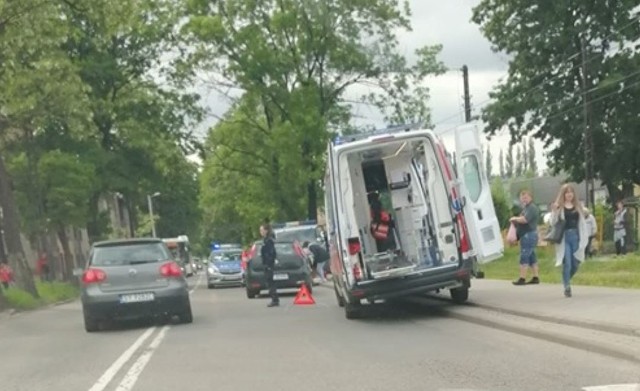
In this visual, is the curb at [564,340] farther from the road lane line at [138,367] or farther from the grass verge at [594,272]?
the road lane line at [138,367]

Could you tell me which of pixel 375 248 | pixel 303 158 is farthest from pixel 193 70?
pixel 375 248

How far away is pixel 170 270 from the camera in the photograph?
16406mm

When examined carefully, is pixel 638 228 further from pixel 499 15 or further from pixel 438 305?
pixel 438 305

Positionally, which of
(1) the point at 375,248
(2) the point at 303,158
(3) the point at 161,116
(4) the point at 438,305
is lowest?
(4) the point at 438,305

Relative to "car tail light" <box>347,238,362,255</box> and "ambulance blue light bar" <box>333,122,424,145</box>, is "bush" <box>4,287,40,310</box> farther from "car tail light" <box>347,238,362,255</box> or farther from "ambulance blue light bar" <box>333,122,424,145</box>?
"car tail light" <box>347,238,362,255</box>

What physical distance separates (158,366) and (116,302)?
5.13 m

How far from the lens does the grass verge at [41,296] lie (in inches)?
1013

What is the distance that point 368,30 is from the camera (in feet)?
143

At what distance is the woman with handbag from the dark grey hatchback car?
20.4 feet

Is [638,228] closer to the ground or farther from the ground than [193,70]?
closer to the ground

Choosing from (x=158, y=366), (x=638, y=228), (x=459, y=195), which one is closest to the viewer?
(x=158, y=366)

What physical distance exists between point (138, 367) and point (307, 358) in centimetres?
191

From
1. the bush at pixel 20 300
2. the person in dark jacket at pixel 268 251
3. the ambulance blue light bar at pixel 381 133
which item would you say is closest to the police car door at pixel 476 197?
the ambulance blue light bar at pixel 381 133

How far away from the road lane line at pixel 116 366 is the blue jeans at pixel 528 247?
6.99m
